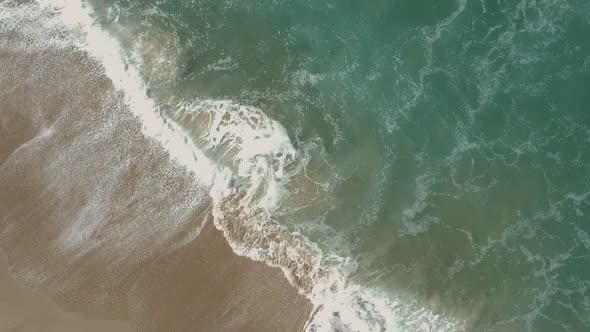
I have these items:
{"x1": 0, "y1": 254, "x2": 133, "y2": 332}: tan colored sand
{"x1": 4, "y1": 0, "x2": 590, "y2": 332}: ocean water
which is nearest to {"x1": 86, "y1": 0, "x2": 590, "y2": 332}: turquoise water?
{"x1": 4, "y1": 0, "x2": 590, "y2": 332}: ocean water

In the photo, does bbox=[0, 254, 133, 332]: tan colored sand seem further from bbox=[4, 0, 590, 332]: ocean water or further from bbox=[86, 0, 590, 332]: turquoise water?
bbox=[86, 0, 590, 332]: turquoise water

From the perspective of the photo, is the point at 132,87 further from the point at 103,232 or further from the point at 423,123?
the point at 423,123

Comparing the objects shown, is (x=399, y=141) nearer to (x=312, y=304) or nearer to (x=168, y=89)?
(x=312, y=304)

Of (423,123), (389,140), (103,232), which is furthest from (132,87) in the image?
(423,123)

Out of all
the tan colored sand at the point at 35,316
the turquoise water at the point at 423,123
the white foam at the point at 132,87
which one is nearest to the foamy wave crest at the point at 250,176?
the white foam at the point at 132,87

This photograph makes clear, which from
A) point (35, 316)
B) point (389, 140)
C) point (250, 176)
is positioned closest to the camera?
point (35, 316)
